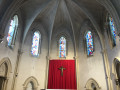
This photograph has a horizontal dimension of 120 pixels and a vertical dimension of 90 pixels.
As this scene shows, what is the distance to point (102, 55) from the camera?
10422mm

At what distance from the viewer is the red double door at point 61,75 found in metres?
11.1

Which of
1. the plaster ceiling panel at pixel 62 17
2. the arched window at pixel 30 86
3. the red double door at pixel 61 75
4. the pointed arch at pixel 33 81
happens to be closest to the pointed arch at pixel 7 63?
the pointed arch at pixel 33 81

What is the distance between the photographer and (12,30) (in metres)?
10.4

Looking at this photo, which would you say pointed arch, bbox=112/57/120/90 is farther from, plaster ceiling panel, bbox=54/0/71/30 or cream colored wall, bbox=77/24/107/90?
plaster ceiling panel, bbox=54/0/71/30

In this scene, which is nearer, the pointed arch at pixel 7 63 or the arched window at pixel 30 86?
the pointed arch at pixel 7 63

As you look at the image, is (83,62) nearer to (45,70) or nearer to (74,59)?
(74,59)

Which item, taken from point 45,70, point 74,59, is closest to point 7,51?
point 45,70

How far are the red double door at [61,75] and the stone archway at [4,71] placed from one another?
3709 millimetres

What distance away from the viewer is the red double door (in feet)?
36.3

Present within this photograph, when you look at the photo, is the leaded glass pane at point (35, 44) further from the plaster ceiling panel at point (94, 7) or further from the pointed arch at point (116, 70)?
the pointed arch at point (116, 70)

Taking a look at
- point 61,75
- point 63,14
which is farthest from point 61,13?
point 61,75

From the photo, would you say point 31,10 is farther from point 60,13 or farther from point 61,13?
point 61,13

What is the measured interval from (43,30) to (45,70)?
4.30 m

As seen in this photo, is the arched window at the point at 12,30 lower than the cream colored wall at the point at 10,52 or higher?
higher
